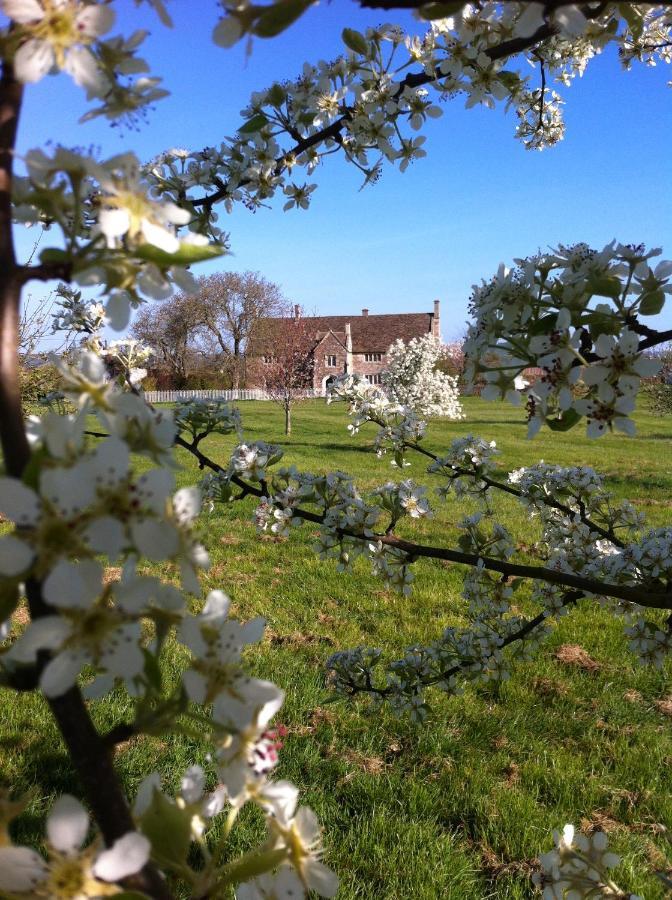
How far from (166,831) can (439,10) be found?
98cm

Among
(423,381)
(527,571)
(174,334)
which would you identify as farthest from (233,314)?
(527,571)

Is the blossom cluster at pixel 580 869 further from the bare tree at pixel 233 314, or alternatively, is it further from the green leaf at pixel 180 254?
the bare tree at pixel 233 314

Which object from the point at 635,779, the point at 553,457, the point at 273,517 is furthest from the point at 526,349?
the point at 553,457

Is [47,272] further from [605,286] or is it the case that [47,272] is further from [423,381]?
[423,381]

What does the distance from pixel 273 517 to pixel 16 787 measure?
2.00 metres

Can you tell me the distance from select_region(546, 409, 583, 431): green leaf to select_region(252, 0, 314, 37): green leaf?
2.73 ft

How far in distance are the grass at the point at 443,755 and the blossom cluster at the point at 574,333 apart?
6.86 ft

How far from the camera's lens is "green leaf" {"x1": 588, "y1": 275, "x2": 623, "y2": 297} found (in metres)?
1.20

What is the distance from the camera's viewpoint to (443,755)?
348 centimetres

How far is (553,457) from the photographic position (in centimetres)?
1487

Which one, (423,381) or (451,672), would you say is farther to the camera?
(423,381)

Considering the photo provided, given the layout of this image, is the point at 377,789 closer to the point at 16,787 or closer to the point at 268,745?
the point at 16,787

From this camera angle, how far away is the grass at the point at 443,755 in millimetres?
2775

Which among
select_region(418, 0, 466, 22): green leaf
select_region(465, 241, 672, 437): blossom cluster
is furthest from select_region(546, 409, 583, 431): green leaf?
select_region(418, 0, 466, 22): green leaf
